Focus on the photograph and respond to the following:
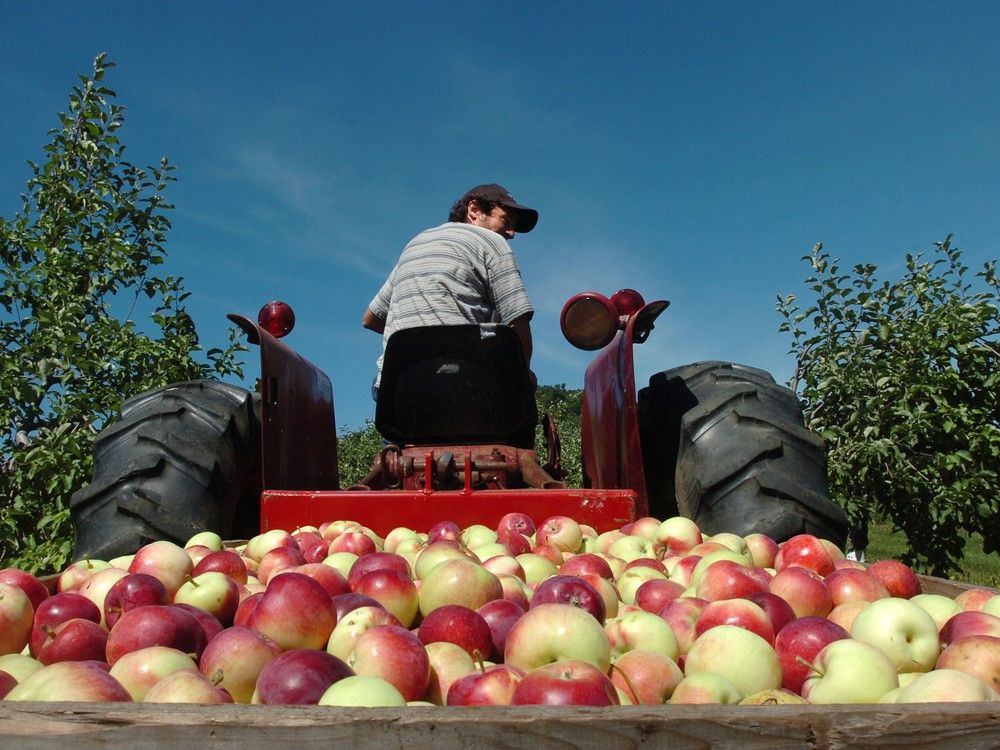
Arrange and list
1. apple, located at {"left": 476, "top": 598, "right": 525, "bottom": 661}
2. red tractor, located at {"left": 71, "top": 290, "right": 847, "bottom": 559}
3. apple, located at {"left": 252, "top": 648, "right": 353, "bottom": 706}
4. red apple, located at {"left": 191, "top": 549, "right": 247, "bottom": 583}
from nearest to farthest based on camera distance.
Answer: apple, located at {"left": 252, "top": 648, "right": 353, "bottom": 706}
apple, located at {"left": 476, "top": 598, "right": 525, "bottom": 661}
red apple, located at {"left": 191, "top": 549, "right": 247, "bottom": 583}
red tractor, located at {"left": 71, "top": 290, "right": 847, "bottom": 559}

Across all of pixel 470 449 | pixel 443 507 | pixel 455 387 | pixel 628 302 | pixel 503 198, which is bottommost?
pixel 443 507

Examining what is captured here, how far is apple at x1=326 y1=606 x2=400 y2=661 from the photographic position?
172 centimetres

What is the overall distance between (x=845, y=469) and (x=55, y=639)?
543cm

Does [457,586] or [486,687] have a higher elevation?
[457,586]

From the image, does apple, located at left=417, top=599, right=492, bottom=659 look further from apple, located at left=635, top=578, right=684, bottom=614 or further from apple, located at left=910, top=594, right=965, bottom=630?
apple, located at left=910, top=594, right=965, bottom=630

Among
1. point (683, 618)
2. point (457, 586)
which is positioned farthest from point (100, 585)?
point (683, 618)

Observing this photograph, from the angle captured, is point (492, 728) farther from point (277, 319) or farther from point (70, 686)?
point (277, 319)

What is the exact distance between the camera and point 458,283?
3.89 m

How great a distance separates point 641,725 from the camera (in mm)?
967

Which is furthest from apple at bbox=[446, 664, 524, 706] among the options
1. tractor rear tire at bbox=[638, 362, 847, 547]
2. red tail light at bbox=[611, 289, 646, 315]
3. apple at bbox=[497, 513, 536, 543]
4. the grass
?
the grass

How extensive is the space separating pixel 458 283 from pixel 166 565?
2015mm

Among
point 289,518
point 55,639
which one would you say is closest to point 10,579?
point 55,639

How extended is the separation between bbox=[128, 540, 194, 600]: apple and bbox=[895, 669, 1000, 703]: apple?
1663mm

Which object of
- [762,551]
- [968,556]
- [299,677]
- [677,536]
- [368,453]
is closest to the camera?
[299,677]
